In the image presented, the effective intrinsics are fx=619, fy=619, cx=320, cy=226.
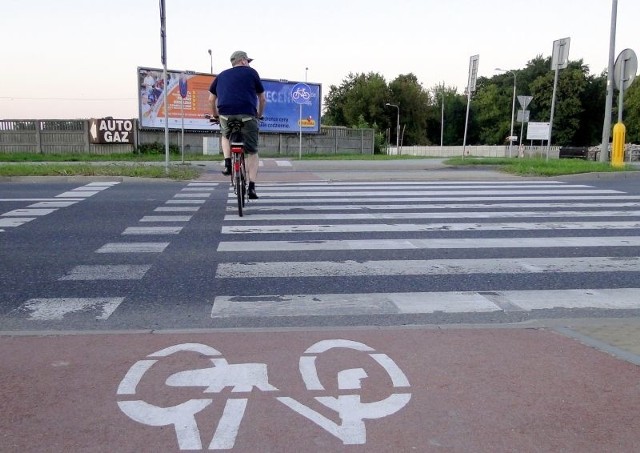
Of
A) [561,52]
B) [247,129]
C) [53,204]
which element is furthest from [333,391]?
[561,52]

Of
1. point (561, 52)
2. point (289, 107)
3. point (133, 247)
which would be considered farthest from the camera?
point (289, 107)

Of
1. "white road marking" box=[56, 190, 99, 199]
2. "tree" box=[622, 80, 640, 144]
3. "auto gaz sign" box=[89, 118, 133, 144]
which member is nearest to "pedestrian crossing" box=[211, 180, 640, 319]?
"white road marking" box=[56, 190, 99, 199]

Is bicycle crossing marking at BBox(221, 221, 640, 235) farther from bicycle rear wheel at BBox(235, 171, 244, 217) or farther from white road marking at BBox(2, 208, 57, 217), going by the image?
white road marking at BBox(2, 208, 57, 217)

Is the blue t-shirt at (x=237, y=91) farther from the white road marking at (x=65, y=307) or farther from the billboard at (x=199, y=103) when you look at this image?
the billboard at (x=199, y=103)

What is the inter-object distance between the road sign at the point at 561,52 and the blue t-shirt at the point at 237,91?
12.9 meters

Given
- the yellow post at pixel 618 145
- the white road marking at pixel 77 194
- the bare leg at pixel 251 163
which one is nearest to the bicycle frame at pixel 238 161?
the bare leg at pixel 251 163

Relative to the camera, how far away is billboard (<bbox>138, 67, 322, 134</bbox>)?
29953 millimetres

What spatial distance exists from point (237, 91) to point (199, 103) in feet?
78.9

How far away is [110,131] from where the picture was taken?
2947 centimetres

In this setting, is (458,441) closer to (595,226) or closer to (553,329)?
(553,329)

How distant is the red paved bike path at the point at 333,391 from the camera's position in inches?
102

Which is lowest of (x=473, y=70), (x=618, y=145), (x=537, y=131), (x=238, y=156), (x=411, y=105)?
(x=238, y=156)

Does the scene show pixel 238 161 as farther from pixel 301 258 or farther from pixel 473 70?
pixel 473 70

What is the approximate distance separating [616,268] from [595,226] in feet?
7.82
